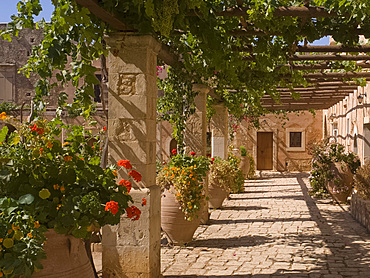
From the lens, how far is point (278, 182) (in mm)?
17266

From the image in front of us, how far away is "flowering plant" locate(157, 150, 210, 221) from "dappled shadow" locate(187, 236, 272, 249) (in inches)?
21.5

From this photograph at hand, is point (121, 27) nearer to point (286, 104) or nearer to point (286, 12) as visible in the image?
point (286, 12)

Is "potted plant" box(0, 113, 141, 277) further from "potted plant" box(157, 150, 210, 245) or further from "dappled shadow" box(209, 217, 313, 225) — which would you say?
"dappled shadow" box(209, 217, 313, 225)

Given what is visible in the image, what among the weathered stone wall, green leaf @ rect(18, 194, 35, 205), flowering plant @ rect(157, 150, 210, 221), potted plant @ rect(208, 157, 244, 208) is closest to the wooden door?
the weathered stone wall

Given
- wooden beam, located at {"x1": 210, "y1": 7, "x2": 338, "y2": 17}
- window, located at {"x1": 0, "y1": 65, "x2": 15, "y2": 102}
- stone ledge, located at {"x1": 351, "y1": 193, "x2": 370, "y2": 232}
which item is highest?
window, located at {"x1": 0, "y1": 65, "x2": 15, "y2": 102}

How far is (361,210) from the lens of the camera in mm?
8695

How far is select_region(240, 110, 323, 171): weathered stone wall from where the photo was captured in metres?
23.0

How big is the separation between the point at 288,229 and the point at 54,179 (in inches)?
222

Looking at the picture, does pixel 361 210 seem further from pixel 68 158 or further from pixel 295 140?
pixel 295 140

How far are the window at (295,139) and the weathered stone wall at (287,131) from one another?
48mm

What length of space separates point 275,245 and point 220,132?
5.88 meters

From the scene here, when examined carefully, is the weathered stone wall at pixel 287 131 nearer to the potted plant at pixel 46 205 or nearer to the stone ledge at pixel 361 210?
the stone ledge at pixel 361 210

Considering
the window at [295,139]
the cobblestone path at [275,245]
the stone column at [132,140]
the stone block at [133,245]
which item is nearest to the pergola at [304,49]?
the stone column at [132,140]

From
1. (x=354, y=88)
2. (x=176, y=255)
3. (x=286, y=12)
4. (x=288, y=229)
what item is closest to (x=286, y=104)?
(x=354, y=88)
